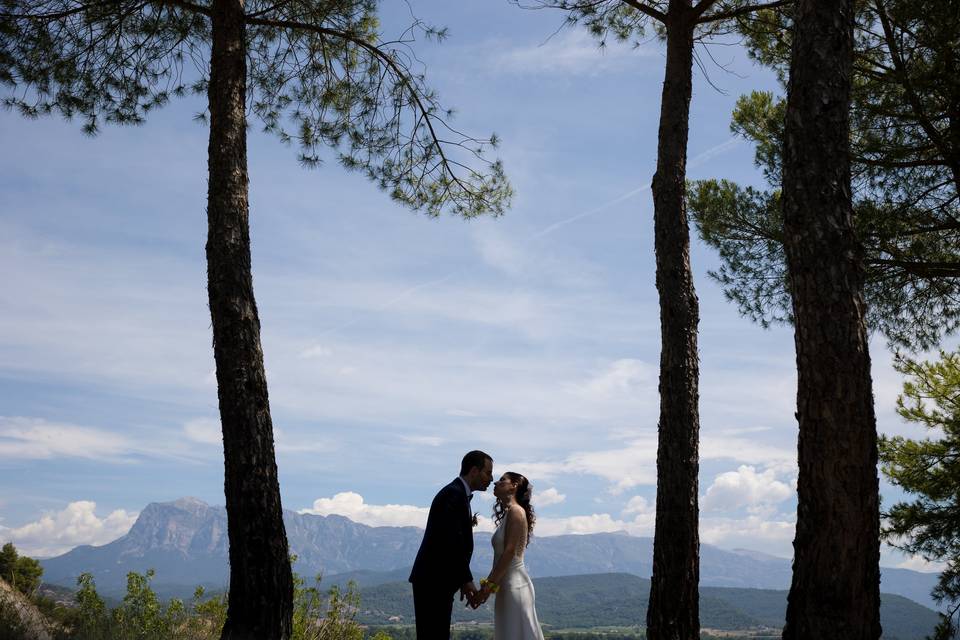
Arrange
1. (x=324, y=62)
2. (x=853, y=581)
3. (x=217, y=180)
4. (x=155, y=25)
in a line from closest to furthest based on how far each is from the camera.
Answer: (x=853, y=581)
(x=217, y=180)
(x=155, y=25)
(x=324, y=62)

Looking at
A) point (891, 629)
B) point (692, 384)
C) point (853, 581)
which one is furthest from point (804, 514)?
point (891, 629)

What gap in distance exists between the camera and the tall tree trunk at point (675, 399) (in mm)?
6406

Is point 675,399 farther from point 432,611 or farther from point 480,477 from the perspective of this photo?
point 432,611

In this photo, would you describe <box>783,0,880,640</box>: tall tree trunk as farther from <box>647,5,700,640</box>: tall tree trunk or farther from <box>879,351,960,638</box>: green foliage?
<box>879,351,960,638</box>: green foliage

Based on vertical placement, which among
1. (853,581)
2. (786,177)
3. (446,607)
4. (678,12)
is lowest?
(446,607)

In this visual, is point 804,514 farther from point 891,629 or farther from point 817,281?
point 891,629

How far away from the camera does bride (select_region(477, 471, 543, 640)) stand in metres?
6.24

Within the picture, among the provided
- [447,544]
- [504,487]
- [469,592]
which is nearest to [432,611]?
[469,592]

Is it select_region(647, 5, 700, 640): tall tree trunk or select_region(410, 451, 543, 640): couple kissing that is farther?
select_region(647, 5, 700, 640): tall tree trunk

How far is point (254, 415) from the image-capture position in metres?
5.79

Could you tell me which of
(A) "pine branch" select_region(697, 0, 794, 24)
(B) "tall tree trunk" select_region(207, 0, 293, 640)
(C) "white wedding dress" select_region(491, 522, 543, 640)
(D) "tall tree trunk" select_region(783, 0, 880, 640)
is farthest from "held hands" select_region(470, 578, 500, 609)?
(A) "pine branch" select_region(697, 0, 794, 24)

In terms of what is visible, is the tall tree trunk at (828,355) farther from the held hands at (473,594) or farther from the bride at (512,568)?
the bride at (512,568)

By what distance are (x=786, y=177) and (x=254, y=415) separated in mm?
3845

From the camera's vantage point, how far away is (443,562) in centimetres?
553
